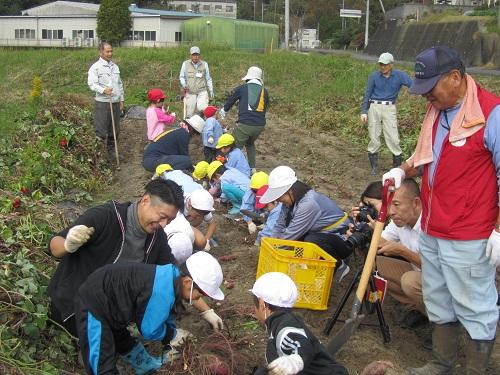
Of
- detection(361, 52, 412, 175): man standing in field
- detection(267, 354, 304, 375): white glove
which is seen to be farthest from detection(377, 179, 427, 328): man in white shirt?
detection(361, 52, 412, 175): man standing in field

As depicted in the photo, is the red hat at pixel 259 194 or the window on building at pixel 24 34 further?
the window on building at pixel 24 34

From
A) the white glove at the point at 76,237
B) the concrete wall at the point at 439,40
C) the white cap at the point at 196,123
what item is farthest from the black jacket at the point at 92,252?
the concrete wall at the point at 439,40

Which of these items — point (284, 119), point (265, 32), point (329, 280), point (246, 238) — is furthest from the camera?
point (265, 32)

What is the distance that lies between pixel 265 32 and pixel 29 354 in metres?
30.2

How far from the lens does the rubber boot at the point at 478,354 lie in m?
3.34

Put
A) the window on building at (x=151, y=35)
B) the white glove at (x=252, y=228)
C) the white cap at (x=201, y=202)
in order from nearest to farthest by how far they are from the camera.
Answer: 1. the white cap at (x=201, y=202)
2. the white glove at (x=252, y=228)
3. the window on building at (x=151, y=35)

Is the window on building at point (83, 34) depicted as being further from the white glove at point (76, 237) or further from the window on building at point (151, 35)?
the white glove at point (76, 237)

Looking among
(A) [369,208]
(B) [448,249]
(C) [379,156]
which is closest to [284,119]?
(C) [379,156]

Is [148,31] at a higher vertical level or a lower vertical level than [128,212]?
higher

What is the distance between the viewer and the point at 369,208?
4391 mm

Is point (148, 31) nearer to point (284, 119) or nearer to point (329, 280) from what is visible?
point (284, 119)

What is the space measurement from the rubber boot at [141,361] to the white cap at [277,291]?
904 mm

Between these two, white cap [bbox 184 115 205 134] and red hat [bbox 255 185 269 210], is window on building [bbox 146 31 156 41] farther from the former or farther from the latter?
red hat [bbox 255 185 269 210]

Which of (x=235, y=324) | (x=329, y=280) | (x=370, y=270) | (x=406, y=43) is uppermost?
(x=406, y=43)
